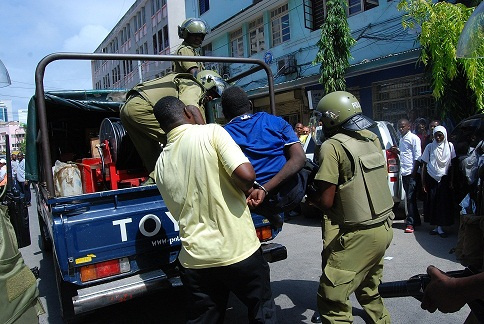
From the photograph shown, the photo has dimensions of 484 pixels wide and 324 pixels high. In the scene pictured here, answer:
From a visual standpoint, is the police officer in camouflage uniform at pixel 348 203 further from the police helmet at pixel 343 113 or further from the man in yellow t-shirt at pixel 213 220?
the man in yellow t-shirt at pixel 213 220

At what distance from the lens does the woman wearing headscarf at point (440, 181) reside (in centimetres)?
606

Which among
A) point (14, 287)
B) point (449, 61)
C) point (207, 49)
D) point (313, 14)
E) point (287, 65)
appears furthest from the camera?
point (207, 49)

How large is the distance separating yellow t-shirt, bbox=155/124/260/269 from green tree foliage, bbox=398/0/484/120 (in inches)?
247

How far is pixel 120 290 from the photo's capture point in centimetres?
311

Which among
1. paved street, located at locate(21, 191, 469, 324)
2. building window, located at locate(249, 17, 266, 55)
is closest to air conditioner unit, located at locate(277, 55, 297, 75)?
building window, located at locate(249, 17, 266, 55)

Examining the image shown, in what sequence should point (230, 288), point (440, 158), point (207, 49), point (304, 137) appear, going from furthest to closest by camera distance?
point (207, 49) < point (304, 137) < point (440, 158) < point (230, 288)

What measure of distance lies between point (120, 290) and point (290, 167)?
162cm

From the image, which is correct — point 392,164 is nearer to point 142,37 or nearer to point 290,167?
point 290,167

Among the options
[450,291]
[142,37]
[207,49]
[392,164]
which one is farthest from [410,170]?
[142,37]

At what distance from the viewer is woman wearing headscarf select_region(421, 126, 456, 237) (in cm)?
606

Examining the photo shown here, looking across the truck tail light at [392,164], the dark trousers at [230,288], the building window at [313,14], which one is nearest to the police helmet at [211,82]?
the dark trousers at [230,288]

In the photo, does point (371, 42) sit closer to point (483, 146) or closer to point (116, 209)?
point (483, 146)

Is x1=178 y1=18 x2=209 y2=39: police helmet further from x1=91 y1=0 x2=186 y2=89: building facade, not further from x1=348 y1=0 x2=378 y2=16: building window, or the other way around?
x1=91 y1=0 x2=186 y2=89: building facade

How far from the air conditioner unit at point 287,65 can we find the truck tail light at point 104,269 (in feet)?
42.7
